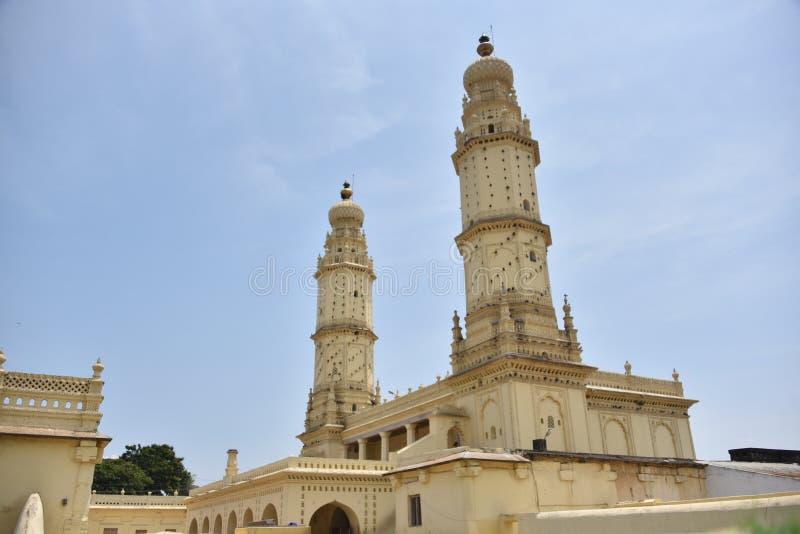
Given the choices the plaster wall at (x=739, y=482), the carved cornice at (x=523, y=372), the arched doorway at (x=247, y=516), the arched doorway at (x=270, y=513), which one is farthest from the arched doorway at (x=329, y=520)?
the plaster wall at (x=739, y=482)

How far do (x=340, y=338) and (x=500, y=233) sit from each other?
19942 mm

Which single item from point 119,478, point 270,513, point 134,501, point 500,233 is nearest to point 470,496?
point 270,513

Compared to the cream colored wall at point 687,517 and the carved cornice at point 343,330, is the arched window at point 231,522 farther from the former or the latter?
the cream colored wall at point 687,517

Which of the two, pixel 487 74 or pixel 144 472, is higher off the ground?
pixel 487 74

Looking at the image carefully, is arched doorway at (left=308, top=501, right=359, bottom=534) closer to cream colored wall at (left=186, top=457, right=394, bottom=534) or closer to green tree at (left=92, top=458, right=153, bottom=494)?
cream colored wall at (left=186, top=457, right=394, bottom=534)

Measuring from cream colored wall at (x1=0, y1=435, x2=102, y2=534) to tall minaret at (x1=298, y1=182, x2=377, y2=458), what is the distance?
28.1m

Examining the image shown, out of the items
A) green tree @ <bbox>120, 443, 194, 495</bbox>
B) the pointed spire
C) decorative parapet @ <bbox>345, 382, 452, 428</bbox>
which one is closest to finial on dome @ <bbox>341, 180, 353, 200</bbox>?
the pointed spire

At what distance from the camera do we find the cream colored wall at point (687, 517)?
9953 mm

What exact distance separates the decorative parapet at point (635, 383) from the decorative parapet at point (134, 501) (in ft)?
101

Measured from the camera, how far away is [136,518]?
44.7 meters

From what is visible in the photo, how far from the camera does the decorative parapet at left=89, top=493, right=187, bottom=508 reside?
44.3 metres

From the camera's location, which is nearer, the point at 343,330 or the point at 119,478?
the point at 343,330

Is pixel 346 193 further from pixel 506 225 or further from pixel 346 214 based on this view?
pixel 506 225

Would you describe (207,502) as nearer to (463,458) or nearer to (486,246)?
(486,246)
